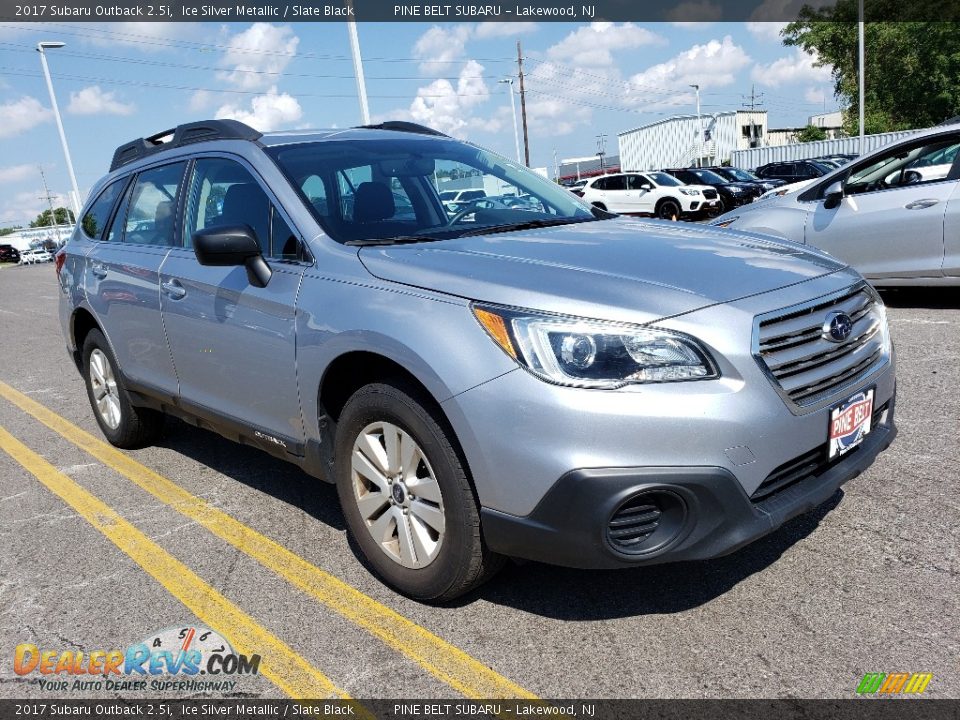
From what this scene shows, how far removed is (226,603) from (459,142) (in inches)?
105

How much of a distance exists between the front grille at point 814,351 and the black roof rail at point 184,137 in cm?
255

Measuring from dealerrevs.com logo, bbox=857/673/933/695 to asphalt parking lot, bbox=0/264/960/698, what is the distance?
29 millimetres

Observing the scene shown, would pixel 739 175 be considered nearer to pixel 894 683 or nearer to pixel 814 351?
pixel 814 351

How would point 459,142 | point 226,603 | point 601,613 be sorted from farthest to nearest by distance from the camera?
point 459,142
point 226,603
point 601,613

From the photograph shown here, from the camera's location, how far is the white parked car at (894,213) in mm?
7098

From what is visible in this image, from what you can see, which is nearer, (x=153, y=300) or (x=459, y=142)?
(x=153, y=300)

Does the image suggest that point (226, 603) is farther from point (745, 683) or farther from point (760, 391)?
point (760, 391)

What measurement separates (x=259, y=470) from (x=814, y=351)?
316cm

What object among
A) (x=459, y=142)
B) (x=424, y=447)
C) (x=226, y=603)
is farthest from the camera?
(x=459, y=142)

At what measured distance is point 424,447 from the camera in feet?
9.00

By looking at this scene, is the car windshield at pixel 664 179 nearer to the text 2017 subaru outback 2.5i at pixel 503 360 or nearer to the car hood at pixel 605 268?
the text 2017 subaru outback 2.5i at pixel 503 360

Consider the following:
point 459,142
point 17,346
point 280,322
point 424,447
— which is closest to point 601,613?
point 424,447

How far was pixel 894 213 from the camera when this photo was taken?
7.31 m

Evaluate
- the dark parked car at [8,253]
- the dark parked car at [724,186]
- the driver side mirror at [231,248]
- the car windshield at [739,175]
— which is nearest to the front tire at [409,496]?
the driver side mirror at [231,248]
